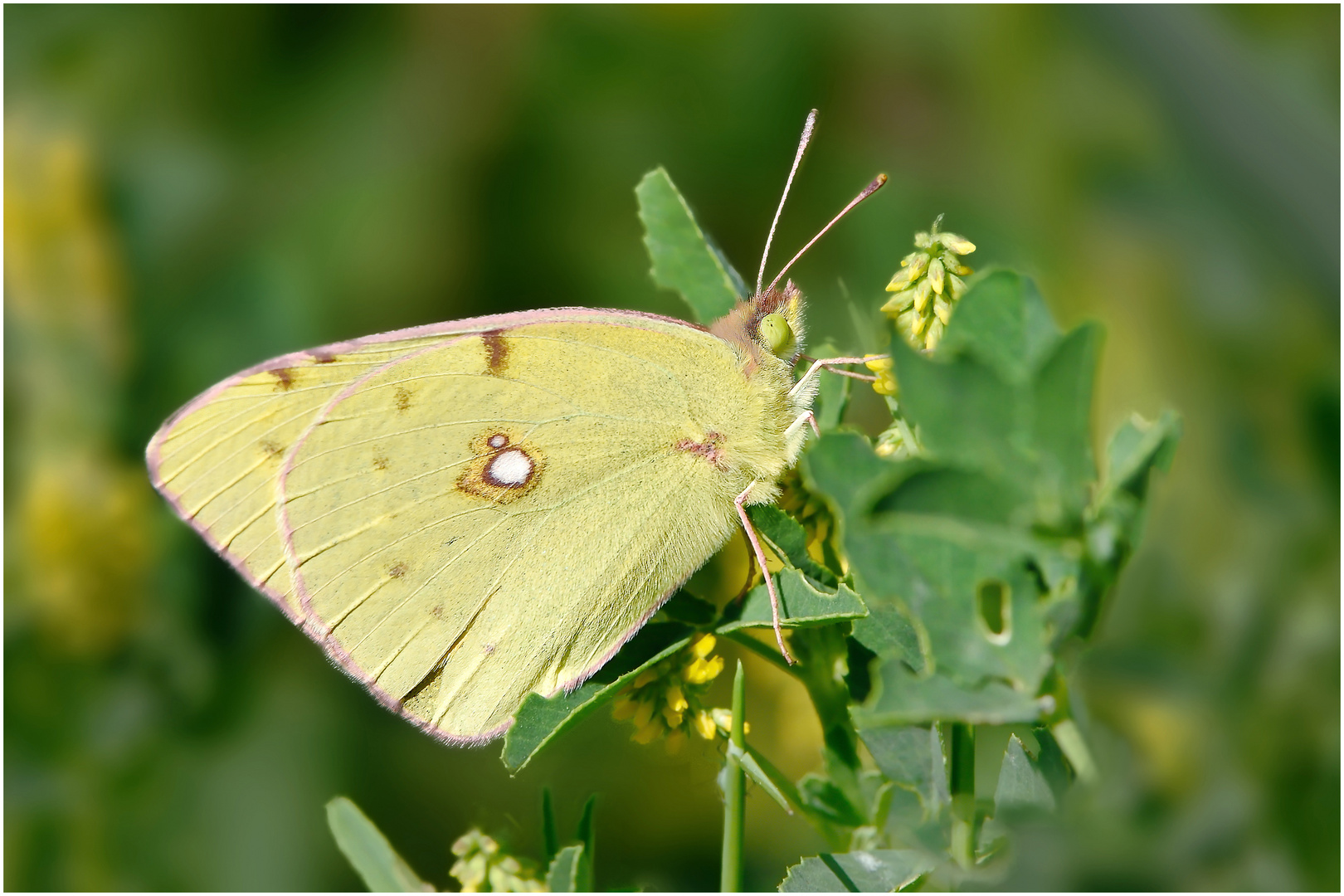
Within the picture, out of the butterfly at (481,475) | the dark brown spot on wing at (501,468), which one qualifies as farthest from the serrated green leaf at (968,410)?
the dark brown spot on wing at (501,468)

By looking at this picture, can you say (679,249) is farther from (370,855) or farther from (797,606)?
(370,855)

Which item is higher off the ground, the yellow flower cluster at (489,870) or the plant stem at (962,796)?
the plant stem at (962,796)

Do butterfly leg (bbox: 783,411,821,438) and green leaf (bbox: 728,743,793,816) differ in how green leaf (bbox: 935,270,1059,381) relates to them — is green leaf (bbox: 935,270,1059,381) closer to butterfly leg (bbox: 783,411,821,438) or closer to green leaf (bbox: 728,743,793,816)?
green leaf (bbox: 728,743,793,816)

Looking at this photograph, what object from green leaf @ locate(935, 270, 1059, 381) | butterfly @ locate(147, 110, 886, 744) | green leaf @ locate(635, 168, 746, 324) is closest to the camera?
green leaf @ locate(935, 270, 1059, 381)

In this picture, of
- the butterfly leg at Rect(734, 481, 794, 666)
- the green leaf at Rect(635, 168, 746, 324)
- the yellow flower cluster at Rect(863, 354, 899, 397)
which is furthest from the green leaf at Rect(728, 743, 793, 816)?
the green leaf at Rect(635, 168, 746, 324)

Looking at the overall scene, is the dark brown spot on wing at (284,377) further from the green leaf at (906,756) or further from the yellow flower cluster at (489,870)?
the green leaf at (906,756)
